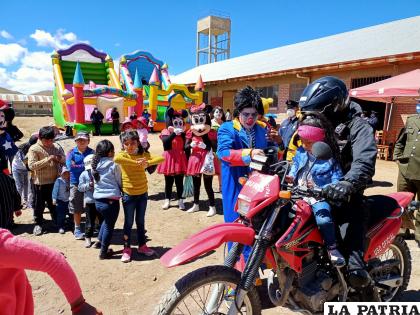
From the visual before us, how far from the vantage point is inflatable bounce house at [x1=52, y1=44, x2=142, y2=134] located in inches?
653

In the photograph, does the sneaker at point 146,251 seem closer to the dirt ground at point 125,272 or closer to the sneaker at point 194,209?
the dirt ground at point 125,272

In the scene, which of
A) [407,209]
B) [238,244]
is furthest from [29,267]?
[407,209]

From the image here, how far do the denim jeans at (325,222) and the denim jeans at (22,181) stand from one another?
553 cm

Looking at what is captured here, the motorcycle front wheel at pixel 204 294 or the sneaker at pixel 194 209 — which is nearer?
the motorcycle front wheel at pixel 204 294

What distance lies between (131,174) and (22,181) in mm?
3065

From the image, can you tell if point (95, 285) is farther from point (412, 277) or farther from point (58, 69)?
point (58, 69)

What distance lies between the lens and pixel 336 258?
219 cm

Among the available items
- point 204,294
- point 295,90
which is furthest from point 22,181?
point 295,90

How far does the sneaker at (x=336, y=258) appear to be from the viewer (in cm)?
219

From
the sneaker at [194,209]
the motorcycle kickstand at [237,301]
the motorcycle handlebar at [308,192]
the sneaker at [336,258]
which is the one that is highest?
the motorcycle handlebar at [308,192]

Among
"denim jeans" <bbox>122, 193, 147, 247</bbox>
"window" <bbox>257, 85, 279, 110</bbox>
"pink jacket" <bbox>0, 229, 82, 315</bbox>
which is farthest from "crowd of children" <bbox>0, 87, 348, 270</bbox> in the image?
"window" <bbox>257, 85, 279, 110</bbox>

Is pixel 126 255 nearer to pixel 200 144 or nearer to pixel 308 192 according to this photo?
pixel 200 144

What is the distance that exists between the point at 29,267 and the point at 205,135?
4.89m

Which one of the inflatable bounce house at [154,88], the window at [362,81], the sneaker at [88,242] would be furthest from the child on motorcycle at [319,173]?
the inflatable bounce house at [154,88]
